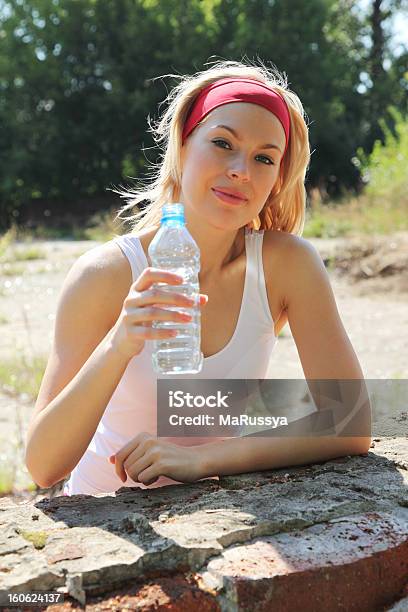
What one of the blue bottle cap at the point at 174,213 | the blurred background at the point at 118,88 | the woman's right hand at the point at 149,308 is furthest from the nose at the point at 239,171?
the blurred background at the point at 118,88

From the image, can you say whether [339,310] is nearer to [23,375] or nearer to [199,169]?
[23,375]

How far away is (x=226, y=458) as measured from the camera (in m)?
2.05

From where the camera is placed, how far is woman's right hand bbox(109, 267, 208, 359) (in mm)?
1590

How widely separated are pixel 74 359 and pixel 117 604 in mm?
785

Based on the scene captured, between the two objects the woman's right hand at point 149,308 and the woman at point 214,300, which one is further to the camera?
the woman at point 214,300

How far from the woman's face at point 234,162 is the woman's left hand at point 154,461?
0.64m

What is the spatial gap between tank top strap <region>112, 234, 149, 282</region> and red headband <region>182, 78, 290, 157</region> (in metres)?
0.37

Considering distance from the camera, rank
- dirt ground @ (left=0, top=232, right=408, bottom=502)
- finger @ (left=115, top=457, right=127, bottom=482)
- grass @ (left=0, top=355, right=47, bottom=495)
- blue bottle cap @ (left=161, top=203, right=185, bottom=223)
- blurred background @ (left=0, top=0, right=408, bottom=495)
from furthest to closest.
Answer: blurred background @ (left=0, top=0, right=408, bottom=495) → dirt ground @ (left=0, top=232, right=408, bottom=502) → grass @ (left=0, top=355, right=47, bottom=495) → finger @ (left=115, top=457, right=127, bottom=482) → blue bottle cap @ (left=161, top=203, right=185, bottom=223)

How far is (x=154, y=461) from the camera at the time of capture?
196 cm

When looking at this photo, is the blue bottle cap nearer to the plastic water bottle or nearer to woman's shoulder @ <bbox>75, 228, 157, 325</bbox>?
the plastic water bottle

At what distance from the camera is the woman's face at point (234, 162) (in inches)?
87.0

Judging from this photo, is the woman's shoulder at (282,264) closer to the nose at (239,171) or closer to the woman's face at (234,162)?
the woman's face at (234,162)

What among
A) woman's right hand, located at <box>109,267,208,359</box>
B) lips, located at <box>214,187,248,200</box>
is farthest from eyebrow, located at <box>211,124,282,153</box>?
woman's right hand, located at <box>109,267,208,359</box>

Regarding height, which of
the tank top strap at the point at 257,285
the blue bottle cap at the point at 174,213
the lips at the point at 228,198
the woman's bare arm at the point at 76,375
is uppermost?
the lips at the point at 228,198
